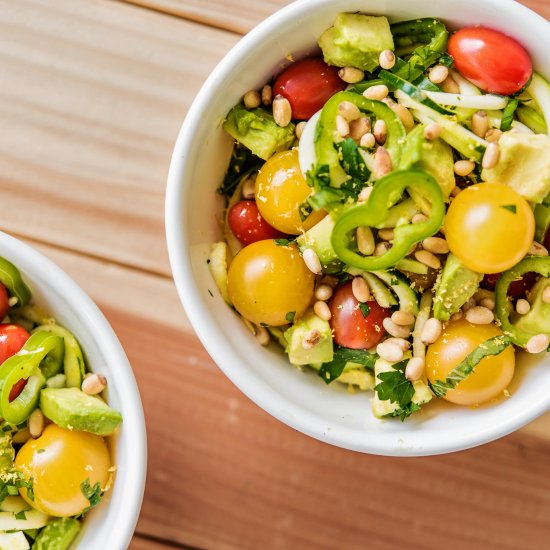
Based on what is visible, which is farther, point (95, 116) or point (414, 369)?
point (95, 116)

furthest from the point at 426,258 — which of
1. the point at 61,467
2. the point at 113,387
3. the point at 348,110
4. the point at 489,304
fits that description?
the point at 61,467

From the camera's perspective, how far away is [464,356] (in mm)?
1107

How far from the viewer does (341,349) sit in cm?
118

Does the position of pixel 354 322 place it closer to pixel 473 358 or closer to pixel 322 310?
pixel 322 310

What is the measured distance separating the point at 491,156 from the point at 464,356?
0.89 ft

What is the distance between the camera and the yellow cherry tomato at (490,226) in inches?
40.3

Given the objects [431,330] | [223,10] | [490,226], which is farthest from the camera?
[223,10]

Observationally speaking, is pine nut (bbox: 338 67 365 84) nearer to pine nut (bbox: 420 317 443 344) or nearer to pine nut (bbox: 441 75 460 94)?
pine nut (bbox: 441 75 460 94)

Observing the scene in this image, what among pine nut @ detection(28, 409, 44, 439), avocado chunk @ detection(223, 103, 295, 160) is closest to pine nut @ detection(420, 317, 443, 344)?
avocado chunk @ detection(223, 103, 295, 160)

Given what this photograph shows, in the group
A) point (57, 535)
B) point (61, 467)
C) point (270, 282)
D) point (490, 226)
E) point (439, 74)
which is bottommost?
point (57, 535)

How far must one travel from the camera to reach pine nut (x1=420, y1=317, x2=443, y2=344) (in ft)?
3.67

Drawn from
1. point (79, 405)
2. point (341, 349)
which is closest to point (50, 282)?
point (79, 405)

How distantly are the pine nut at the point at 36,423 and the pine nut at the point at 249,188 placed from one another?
17.2 inches

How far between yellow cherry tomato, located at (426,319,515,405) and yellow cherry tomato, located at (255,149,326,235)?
245 millimetres
